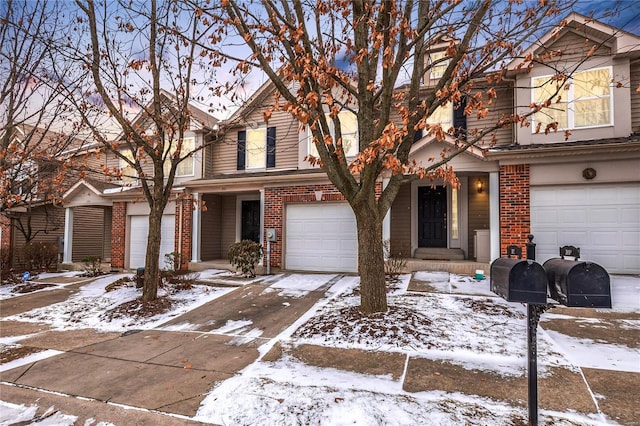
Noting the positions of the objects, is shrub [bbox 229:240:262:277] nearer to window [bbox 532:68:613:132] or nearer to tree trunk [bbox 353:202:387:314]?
tree trunk [bbox 353:202:387:314]

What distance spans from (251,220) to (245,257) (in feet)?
13.1

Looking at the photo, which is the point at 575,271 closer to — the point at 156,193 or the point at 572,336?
the point at 572,336

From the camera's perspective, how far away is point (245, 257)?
1018cm

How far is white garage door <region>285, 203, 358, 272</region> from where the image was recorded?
10805 millimetres

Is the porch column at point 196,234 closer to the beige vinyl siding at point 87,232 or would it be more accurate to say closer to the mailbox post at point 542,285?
the beige vinyl siding at point 87,232

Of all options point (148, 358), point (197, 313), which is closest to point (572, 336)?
point (148, 358)

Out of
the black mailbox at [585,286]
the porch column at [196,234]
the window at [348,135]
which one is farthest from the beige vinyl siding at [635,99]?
the porch column at [196,234]

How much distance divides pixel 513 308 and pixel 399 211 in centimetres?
581

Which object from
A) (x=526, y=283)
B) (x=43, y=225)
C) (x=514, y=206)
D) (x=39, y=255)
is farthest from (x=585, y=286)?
(x=43, y=225)

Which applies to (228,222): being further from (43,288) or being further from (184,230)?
(43,288)

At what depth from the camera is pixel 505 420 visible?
2920 mm

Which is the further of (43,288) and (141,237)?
(141,237)

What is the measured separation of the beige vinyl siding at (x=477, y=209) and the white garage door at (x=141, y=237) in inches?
432

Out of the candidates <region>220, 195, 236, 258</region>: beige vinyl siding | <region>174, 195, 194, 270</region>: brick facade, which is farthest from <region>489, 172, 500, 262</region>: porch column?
<region>174, 195, 194, 270</region>: brick facade
